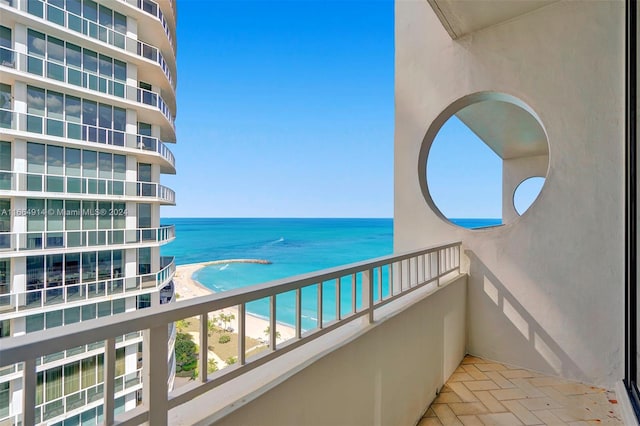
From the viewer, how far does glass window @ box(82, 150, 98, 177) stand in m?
1.31

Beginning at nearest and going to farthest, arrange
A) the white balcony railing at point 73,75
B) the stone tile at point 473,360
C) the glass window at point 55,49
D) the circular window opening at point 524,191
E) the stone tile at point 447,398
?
the white balcony railing at point 73,75 → the glass window at point 55,49 → the stone tile at point 447,398 → the stone tile at point 473,360 → the circular window opening at point 524,191

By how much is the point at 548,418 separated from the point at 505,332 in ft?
2.54

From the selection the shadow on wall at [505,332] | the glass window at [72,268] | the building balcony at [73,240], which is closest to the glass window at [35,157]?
the building balcony at [73,240]

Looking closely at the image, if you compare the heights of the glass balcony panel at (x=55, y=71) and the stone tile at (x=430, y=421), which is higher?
the glass balcony panel at (x=55, y=71)

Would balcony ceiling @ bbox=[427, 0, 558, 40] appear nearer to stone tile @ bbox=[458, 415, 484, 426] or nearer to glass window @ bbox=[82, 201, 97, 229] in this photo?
glass window @ bbox=[82, 201, 97, 229]

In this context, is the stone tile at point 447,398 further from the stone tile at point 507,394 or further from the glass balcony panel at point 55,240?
the glass balcony panel at point 55,240

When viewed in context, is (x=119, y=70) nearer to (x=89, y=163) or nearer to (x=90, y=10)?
(x=90, y=10)

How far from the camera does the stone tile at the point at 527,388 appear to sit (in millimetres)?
2265

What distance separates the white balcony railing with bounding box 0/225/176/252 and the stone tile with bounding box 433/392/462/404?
83.7 inches

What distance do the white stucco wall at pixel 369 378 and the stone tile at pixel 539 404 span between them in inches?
20.5

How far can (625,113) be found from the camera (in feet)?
7.22

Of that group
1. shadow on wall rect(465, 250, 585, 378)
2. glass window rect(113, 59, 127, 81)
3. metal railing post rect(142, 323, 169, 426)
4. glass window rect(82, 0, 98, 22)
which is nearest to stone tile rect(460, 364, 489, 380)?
shadow on wall rect(465, 250, 585, 378)

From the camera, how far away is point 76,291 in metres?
1.16

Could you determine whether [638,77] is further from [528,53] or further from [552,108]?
[528,53]
